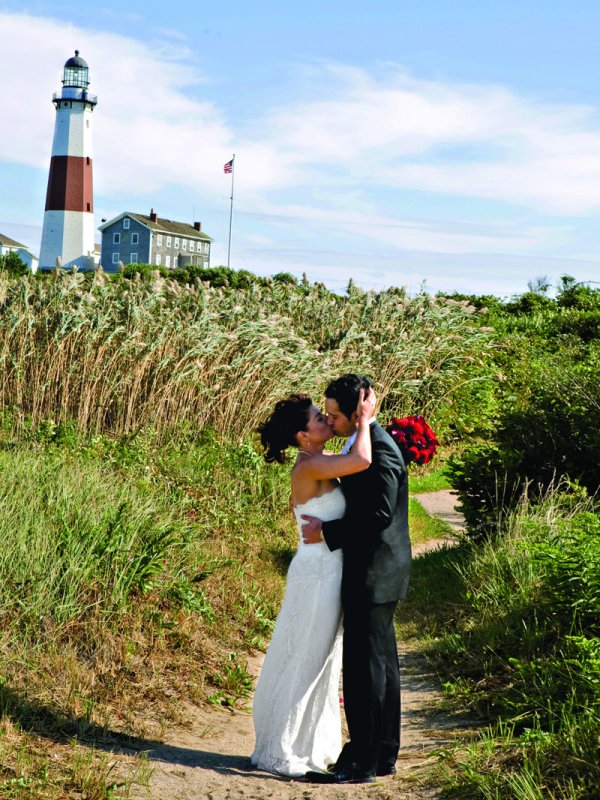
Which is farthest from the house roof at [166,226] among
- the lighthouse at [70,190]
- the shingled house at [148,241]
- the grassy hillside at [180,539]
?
the grassy hillside at [180,539]

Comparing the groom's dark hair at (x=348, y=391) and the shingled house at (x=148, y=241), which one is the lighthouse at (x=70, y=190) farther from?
the groom's dark hair at (x=348, y=391)

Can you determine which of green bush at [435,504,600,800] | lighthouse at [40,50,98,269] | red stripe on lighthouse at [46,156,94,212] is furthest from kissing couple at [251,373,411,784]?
red stripe on lighthouse at [46,156,94,212]

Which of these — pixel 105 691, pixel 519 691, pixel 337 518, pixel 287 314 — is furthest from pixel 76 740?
pixel 287 314

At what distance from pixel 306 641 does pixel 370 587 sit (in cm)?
Answer: 49

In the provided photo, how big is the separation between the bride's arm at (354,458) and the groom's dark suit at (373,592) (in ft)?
0.47

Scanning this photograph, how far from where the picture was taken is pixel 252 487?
31.0 ft

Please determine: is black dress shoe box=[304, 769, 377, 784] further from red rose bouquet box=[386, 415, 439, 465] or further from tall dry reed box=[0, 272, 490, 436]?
tall dry reed box=[0, 272, 490, 436]

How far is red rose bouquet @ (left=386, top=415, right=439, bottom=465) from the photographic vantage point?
Answer: 16.8 feet

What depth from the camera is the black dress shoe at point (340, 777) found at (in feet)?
14.6

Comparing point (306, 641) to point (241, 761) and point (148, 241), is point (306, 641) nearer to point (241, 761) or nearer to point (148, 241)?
point (241, 761)

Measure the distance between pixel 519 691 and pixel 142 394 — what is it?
6.37 m

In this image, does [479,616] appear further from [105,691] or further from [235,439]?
[235,439]

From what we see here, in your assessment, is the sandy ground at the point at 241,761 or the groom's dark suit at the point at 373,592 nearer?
A: the sandy ground at the point at 241,761

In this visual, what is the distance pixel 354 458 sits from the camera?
4352mm
